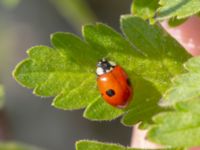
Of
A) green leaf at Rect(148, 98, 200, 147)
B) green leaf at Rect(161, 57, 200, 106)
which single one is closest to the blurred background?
green leaf at Rect(161, 57, 200, 106)

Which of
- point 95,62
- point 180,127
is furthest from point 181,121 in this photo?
point 95,62

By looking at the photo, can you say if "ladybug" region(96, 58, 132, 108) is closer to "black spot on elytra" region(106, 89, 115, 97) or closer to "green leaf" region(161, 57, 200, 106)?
"black spot on elytra" region(106, 89, 115, 97)

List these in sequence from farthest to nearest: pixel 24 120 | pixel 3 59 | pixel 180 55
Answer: pixel 24 120 → pixel 3 59 → pixel 180 55

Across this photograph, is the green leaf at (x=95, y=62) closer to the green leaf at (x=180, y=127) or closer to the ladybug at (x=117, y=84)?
the ladybug at (x=117, y=84)

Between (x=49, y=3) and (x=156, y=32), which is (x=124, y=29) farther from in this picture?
(x=49, y=3)

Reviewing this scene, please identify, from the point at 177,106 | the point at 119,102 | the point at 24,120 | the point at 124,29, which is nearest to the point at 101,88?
the point at 119,102

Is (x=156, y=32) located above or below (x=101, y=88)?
above
